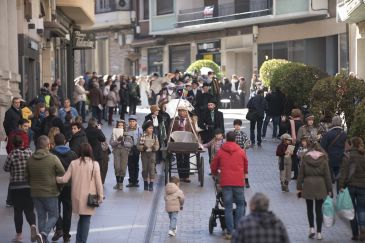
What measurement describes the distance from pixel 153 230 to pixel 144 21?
165 feet

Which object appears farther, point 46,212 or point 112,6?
point 112,6

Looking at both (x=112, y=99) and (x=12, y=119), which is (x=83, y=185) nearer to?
(x=12, y=119)

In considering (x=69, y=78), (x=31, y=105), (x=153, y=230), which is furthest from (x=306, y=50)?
(x=153, y=230)

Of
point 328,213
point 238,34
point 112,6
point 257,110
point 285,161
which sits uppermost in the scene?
point 112,6

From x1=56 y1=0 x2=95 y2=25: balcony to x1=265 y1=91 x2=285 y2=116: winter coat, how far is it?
40.4ft

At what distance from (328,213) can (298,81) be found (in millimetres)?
15534

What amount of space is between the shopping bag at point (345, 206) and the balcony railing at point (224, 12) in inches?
1495

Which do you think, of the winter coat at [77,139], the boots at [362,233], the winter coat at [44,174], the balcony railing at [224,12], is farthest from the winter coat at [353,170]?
the balcony railing at [224,12]

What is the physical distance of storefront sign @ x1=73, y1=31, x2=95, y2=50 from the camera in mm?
46969

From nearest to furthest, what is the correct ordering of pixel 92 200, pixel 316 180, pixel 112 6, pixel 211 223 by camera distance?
1. pixel 92 200
2. pixel 316 180
3. pixel 211 223
4. pixel 112 6

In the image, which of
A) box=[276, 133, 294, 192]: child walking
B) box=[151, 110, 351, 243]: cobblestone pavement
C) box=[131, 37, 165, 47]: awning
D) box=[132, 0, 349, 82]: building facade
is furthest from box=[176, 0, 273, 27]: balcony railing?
box=[276, 133, 294, 192]: child walking

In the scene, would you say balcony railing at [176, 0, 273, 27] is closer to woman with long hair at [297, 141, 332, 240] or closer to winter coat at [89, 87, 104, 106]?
winter coat at [89, 87, 104, 106]

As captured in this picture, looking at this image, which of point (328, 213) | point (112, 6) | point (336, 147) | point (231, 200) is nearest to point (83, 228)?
point (231, 200)

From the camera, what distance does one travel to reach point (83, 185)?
13.7 metres
